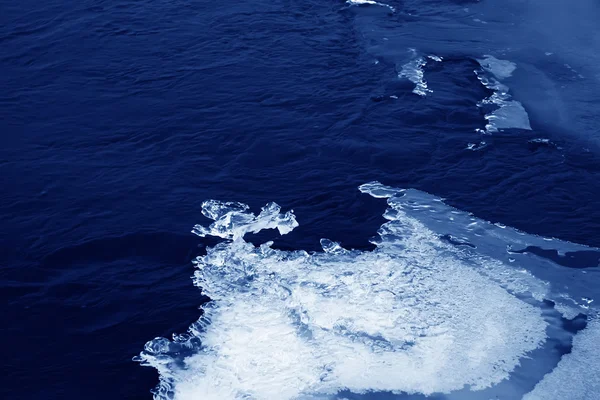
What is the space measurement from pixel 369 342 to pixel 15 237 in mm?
8939

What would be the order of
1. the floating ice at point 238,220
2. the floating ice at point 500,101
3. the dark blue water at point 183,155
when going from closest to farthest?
1. the dark blue water at point 183,155
2. the floating ice at point 238,220
3. the floating ice at point 500,101

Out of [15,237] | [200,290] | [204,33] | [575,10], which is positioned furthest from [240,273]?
[575,10]

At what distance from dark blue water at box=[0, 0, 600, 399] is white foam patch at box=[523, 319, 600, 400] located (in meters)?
3.54

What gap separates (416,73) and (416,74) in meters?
0.06

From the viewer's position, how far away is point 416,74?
76.4 feet

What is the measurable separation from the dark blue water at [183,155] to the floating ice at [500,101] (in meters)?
0.32

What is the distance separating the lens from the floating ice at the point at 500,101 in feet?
68.5

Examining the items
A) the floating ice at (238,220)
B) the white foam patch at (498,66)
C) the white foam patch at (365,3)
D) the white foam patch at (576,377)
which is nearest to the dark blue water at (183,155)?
the floating ice at (238,220)

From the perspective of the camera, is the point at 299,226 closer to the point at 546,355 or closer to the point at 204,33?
the point at 546,355

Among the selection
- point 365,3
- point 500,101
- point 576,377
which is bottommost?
point 576,377

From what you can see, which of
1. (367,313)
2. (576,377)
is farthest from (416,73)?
(576,377)

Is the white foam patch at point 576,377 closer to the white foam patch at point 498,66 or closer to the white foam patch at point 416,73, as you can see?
the white foam patch at point 416,73

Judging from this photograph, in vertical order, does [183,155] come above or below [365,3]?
below

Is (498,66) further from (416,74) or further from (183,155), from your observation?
(183,155)
